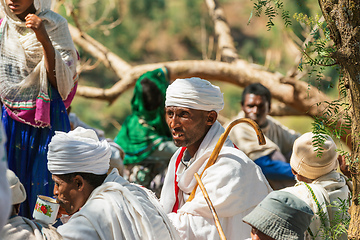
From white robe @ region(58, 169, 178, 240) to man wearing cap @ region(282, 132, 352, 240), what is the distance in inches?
34.5

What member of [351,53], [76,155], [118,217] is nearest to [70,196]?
[76,155]

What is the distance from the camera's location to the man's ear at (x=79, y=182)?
10.3ft

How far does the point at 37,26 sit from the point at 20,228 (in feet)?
5.96

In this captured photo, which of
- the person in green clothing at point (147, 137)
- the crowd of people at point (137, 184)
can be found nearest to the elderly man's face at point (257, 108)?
the person in green clothing at point (147, 137)

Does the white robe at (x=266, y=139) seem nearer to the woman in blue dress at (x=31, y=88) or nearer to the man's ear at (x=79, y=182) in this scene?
the woman in blue dress at (x=31, y=88)

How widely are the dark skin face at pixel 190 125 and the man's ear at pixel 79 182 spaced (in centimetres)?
88

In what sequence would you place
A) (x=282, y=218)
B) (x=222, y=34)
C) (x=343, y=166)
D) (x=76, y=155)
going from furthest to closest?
(x=222, y=34) < (x=343, y=166) < (x=76, y=155) < (x=282, y=218)

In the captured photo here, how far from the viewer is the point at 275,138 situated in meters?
6.21

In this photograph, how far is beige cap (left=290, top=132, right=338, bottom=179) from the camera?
3.55 metres

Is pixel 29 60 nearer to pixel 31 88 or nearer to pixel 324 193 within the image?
pixel 31 88

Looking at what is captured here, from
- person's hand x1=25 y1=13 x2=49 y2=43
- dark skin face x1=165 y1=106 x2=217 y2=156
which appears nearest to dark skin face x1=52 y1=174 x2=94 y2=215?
dark skin face x1=165 y1=106 x2=217 y2=156

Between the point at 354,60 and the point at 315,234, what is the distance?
1123mm

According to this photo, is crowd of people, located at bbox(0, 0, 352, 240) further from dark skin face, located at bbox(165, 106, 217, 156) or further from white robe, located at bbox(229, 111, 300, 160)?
white robe, located at bbox(229, 111, 300, 160)

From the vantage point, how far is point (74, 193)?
3125 millimetres
